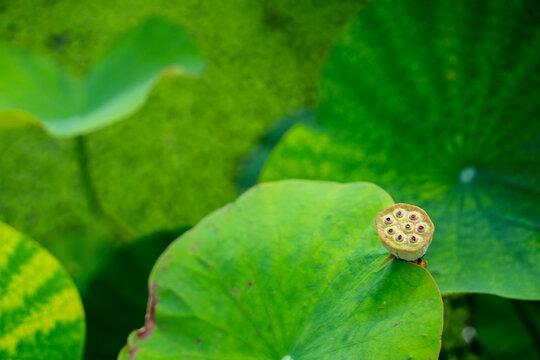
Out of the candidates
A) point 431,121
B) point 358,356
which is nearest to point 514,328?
point 431,121

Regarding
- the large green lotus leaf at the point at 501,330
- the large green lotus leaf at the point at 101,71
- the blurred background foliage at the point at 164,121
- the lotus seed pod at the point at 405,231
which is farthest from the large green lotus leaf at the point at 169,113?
the lotus seed pod at the point at 405,231

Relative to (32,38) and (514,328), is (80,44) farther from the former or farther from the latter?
(514,328)

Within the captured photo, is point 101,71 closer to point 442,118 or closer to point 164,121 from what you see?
point 164,121

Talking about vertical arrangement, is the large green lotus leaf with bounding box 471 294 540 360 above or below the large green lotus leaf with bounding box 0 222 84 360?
below

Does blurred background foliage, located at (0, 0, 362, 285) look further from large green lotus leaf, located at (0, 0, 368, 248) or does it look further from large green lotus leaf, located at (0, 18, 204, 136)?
large green lotus leaf, located at (0, 18, 204, 136)

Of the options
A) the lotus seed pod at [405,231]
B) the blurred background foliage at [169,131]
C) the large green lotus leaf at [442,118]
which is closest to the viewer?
the lotus seed pod at [405,231]

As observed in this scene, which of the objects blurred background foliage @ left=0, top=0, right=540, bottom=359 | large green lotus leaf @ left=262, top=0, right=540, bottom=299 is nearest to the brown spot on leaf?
large green lotus leaf @ left=262, top=0, right=540, bottom=299

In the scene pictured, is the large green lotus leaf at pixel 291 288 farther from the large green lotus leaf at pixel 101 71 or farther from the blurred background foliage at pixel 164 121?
the blurred background foliage at pixel 164 121
